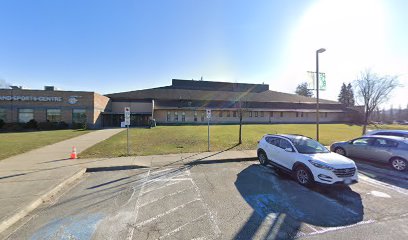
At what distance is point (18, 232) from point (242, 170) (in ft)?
21.5

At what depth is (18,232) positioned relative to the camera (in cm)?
365

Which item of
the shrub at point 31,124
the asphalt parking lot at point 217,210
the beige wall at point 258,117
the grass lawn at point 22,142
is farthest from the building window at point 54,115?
the asphalt parking lot at point 217,210

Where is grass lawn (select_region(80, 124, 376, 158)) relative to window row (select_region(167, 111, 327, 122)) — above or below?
below

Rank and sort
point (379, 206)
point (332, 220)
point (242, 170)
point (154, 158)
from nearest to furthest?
point (332, 220), point (379, 206), point (242, 170), point (154, 158)

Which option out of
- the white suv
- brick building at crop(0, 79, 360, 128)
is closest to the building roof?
brick building at crop(0, 79, 360, 128)

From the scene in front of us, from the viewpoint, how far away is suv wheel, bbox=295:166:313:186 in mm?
5959

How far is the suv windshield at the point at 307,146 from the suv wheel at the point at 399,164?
3.94 meters

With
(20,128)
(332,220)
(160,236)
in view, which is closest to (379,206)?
(332,220)

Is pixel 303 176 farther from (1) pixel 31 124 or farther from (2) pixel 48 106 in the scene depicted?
(2) pixel 48 106

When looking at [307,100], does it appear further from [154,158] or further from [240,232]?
[240,232]

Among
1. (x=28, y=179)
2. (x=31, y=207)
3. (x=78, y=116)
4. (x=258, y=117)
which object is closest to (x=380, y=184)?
(x=31, y=207)

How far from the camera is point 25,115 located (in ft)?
93.1

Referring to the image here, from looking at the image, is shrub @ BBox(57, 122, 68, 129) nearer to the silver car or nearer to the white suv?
the white suv

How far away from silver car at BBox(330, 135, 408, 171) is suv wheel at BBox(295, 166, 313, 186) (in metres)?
5.20
